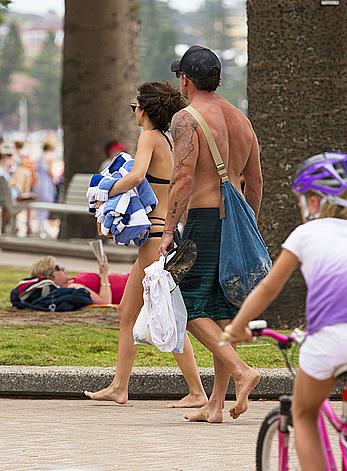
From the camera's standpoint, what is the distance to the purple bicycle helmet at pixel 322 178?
4898mm

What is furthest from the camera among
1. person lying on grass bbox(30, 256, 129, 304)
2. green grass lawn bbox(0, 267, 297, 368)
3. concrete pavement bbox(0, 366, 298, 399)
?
person lying on grass bbox(30, 256, 129, 304)

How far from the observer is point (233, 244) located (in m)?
7.59

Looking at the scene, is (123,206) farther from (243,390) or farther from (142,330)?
(243,390)

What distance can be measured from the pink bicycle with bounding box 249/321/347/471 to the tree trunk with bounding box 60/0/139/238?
15369mm

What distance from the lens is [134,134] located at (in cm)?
2139

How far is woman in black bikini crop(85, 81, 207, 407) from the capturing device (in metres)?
8.21

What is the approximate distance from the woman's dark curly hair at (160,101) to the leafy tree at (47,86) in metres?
152

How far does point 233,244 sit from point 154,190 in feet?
3.17

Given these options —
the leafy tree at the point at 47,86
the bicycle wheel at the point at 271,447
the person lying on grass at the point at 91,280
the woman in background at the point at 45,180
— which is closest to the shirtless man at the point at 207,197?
the bicycle wheel at the point at 271,447

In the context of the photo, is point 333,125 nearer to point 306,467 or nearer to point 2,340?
point 2,340

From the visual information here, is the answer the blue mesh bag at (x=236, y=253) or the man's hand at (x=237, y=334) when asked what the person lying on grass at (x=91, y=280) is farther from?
the man's hand at (x=237, y=334)

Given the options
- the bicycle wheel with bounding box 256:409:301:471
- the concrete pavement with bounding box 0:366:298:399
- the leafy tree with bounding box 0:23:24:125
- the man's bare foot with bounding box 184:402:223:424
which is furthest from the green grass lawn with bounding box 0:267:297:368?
the leafy tree with bounding box 0:23:24:125

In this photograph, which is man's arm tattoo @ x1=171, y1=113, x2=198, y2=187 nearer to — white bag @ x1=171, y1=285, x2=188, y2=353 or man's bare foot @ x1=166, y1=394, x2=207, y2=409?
white bag @ x1=171, y1=285, x2=188, y2=353

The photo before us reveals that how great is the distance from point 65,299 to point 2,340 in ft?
6.73
